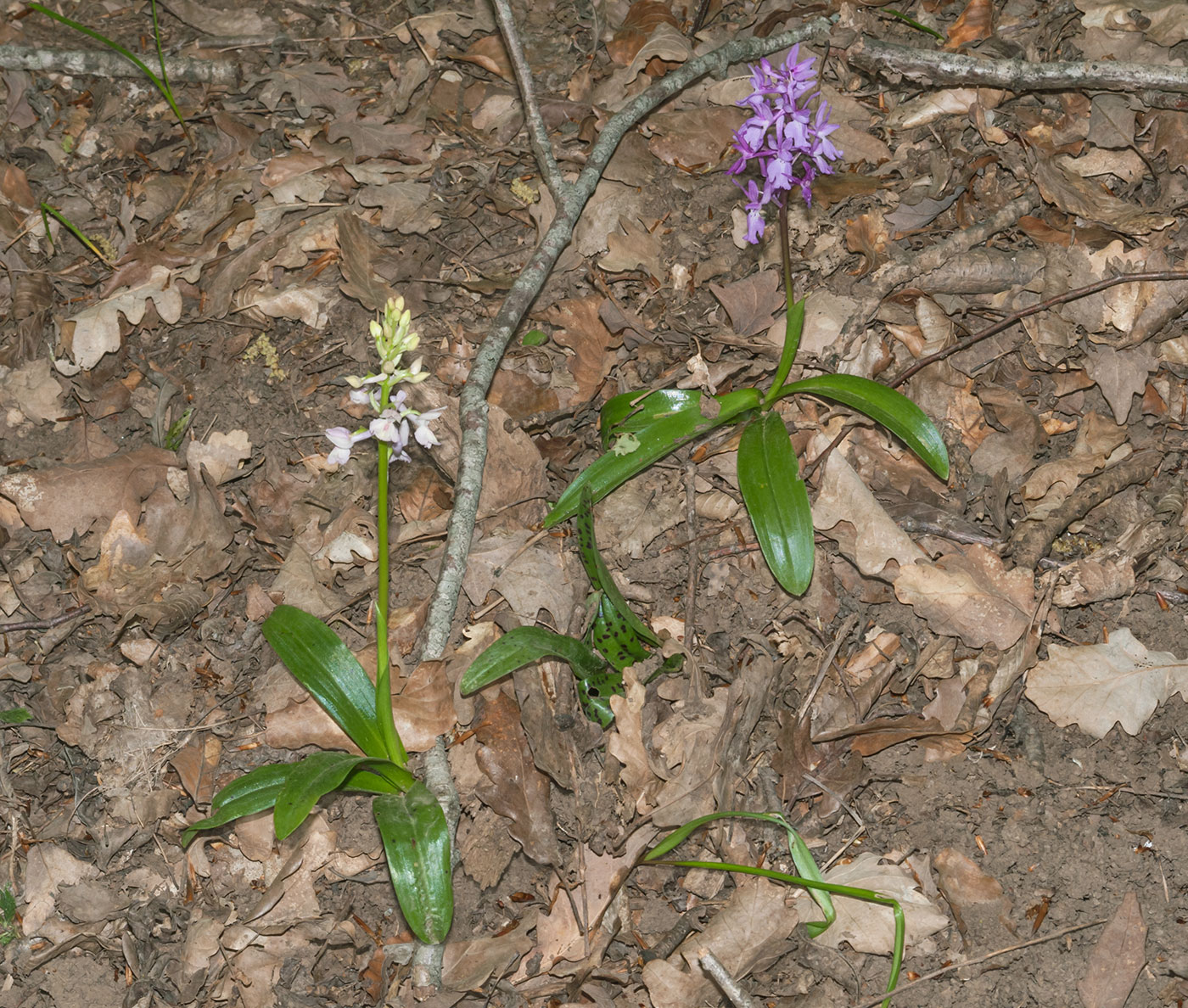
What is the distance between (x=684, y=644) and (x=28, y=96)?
3641 mm

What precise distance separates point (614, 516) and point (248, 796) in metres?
1.19

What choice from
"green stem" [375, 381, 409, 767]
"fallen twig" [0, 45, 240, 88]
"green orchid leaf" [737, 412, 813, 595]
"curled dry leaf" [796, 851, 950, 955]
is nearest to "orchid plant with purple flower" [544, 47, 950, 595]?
"green orchid leaf" [737, 412, 813, 595]

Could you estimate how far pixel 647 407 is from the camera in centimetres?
→ 257

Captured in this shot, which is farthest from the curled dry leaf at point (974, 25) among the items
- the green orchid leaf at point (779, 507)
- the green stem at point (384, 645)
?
the green stem at point (384, 645)

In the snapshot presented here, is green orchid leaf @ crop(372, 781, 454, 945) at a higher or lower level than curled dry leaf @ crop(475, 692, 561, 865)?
higher

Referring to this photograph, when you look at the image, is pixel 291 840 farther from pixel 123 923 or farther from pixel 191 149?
pixel 191 149

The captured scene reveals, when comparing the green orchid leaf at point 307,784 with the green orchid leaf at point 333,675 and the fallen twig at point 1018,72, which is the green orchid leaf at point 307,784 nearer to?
the green orchid leaf at point 333,675

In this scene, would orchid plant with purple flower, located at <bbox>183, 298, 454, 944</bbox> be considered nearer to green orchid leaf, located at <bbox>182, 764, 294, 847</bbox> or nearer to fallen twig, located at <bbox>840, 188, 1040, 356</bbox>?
green orchid leaf, located at <bbox>182, 764, 294, 847</bbox>

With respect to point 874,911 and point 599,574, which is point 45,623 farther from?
point 874,911

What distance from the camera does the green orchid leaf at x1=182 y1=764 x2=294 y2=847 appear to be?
2.08 metres

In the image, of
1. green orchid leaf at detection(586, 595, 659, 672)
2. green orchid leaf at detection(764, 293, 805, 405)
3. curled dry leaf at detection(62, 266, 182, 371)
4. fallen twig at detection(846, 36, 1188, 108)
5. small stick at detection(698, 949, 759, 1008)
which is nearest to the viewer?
small stick at detection(698, 949, 759, 1008)

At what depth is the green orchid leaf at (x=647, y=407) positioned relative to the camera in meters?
2.56

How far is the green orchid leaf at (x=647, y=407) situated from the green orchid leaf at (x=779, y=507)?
8.7 inches

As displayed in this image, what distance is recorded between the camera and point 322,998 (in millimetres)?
2031
